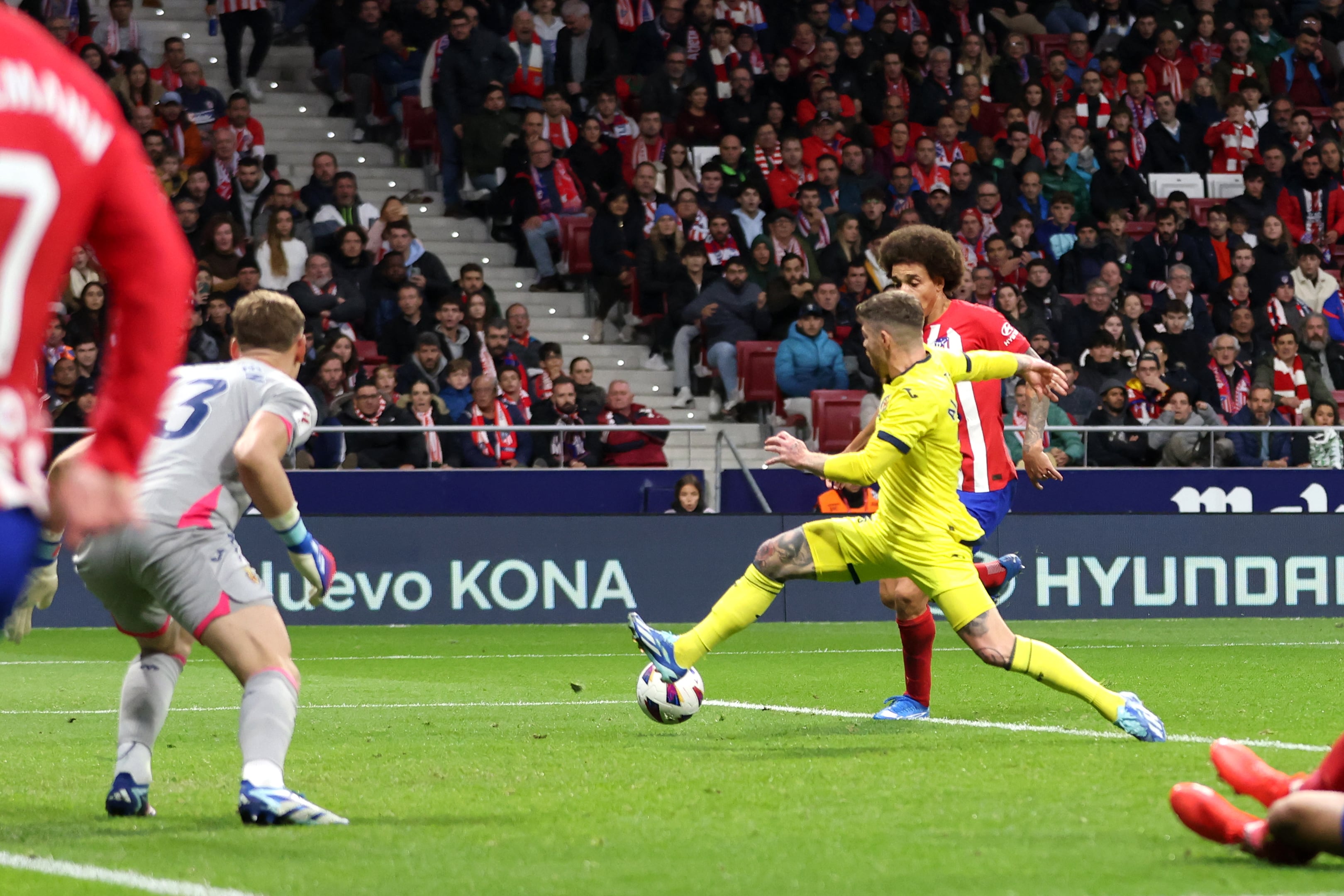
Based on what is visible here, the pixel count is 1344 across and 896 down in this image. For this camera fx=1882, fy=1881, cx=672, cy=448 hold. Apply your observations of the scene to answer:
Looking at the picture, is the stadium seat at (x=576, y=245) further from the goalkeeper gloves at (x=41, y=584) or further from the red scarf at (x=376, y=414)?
the goalkeeper gloves at (x=41, y=584)

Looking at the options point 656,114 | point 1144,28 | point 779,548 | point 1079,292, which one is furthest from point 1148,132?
point 779,548

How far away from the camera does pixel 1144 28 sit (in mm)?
24797

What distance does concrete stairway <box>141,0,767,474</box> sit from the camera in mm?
20406

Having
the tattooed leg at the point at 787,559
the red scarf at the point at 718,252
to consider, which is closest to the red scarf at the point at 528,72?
the red scarf at the point at 718,252

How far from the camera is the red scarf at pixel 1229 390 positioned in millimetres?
19578

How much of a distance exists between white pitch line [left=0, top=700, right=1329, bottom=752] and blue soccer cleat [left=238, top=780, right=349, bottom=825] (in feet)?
11.6

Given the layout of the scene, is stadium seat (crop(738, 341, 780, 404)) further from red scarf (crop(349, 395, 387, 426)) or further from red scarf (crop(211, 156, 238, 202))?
red scarf (crop(211, 156, 238, 202))

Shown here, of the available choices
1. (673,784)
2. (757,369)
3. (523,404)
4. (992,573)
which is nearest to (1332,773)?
(673,784)

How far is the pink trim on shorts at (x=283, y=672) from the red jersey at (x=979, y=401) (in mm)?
3758

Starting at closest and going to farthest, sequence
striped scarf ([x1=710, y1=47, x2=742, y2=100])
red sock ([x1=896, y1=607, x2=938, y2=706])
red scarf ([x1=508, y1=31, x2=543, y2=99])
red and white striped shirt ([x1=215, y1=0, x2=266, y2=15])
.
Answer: red sock ([x1=896, y1=607, x2=938, y2=706])
red and white striped shirt ([x1=215, y1=0, x2=266, y2=15])
red scarf ([x1=508, y1=31, x2=543, y2=99])
striped scarf ([x1=710, y1=47, x2=742, y2=100])

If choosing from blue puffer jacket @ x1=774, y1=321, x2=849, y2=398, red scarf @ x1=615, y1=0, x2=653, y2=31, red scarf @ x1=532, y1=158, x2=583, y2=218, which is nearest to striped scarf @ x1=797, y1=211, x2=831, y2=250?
blue puffer jacket @ x1=774, y1=321, x2=849, y2=398

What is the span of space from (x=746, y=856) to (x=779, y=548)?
283cm

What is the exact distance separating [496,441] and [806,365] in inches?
140

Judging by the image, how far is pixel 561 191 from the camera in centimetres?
2119
